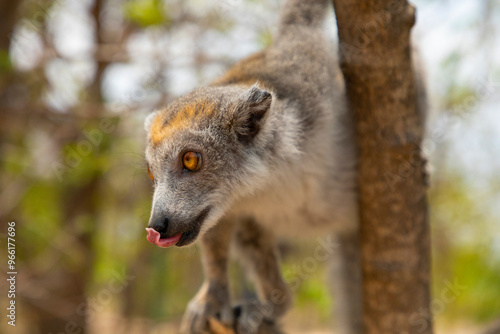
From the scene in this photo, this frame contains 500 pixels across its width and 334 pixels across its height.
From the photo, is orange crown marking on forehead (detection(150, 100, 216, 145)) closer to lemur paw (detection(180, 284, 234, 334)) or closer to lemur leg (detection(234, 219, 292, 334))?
lemur leg (detection(234, 219, 292, 334))

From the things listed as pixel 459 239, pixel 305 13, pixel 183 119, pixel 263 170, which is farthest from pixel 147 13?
pixel 459 239

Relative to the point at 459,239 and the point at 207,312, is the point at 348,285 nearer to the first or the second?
the point at 207,312

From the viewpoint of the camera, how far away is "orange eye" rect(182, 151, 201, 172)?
2648 mm

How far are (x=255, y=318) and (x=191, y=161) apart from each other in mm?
1764

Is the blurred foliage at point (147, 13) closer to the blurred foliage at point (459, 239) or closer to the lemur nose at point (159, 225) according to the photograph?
the lemur nose at point (159, 225)

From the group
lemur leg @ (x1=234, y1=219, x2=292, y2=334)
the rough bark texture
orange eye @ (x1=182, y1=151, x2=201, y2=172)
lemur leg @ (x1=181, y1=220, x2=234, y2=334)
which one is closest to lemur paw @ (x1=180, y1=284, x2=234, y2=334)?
lemur leg @ (x1=181, y1=220, x2=234, y2=334)

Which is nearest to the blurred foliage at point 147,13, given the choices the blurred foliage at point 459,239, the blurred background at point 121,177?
the blurred background at point 121,177

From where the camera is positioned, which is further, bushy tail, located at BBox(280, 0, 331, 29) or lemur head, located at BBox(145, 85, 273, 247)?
bushy tail, located at BBox(280, 0, 331, 29)

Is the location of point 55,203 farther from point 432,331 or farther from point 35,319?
point 432,331

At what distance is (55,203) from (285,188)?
6130mm

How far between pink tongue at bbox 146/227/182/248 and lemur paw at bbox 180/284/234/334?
4.49 ft

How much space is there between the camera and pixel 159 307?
8.61 m

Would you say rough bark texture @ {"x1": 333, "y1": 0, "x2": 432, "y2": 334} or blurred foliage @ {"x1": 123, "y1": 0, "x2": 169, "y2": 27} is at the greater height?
blurred foliage @ {"x1": 123, "y1": 0, "x2": 169, "y2": 27}

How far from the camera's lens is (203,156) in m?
2.70
